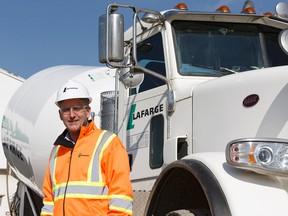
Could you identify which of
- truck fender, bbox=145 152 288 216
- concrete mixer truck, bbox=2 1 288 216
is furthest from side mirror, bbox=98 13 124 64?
truck fender, bbox=145 152 288 216

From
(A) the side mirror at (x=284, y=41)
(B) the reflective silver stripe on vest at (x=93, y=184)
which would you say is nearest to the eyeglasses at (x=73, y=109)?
(B) the reflective silver stripe on vest at (x=93, y=184)

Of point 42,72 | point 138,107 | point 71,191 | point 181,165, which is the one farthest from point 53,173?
point 42,72

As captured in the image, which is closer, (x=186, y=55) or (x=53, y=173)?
(x=53, y=173)

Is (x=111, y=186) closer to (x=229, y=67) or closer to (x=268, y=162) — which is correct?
(x=268, y=162)

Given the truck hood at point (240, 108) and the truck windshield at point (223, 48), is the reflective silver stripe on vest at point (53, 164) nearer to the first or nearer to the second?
the truck hood at point (240, 108)

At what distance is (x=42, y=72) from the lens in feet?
25.7

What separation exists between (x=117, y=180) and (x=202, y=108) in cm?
120

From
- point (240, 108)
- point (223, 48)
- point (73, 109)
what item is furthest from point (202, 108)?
point (73, 109)

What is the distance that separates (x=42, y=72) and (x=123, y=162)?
507 cm

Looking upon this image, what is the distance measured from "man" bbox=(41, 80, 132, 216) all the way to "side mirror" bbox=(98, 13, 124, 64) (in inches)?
28.9

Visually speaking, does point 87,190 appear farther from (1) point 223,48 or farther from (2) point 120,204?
(1) point 223,48

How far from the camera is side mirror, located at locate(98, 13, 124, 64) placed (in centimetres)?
391

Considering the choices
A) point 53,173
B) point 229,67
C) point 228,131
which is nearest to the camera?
point 53,173

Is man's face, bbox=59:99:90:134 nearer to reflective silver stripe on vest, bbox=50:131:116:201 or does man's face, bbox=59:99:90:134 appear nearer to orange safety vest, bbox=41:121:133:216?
orange safety vest, bbox=41:121:133:216
